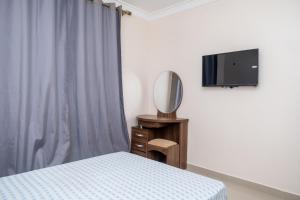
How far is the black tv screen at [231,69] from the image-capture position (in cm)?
230

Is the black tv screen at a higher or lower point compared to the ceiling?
lower

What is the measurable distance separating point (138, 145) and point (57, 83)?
1503 millimetres

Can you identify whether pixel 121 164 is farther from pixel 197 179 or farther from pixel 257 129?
pixel 257 129

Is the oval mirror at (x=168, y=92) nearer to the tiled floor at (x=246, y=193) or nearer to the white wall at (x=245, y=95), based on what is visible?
the white wall at (x=245, y=95)

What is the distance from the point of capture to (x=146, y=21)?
3.51 meters

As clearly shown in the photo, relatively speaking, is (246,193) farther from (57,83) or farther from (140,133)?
(57,83)

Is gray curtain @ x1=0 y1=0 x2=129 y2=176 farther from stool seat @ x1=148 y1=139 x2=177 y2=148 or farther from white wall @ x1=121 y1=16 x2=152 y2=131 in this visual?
stool seat @ x1=148 y1=139 x2=177 y2=148

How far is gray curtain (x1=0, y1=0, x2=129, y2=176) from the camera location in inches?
77.4

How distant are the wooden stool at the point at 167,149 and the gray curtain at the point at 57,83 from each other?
45 cm

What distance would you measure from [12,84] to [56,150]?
85 centimetres

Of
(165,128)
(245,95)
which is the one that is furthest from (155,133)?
(245,95)

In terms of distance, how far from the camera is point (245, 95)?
2.43m

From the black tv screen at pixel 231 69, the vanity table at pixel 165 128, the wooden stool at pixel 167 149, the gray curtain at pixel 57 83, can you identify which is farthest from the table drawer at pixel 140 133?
the black tv screen at pixel 231 69

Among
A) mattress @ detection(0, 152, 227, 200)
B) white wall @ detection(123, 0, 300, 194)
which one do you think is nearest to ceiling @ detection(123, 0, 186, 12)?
white wall @ detection(123, 0, 300, 194)
